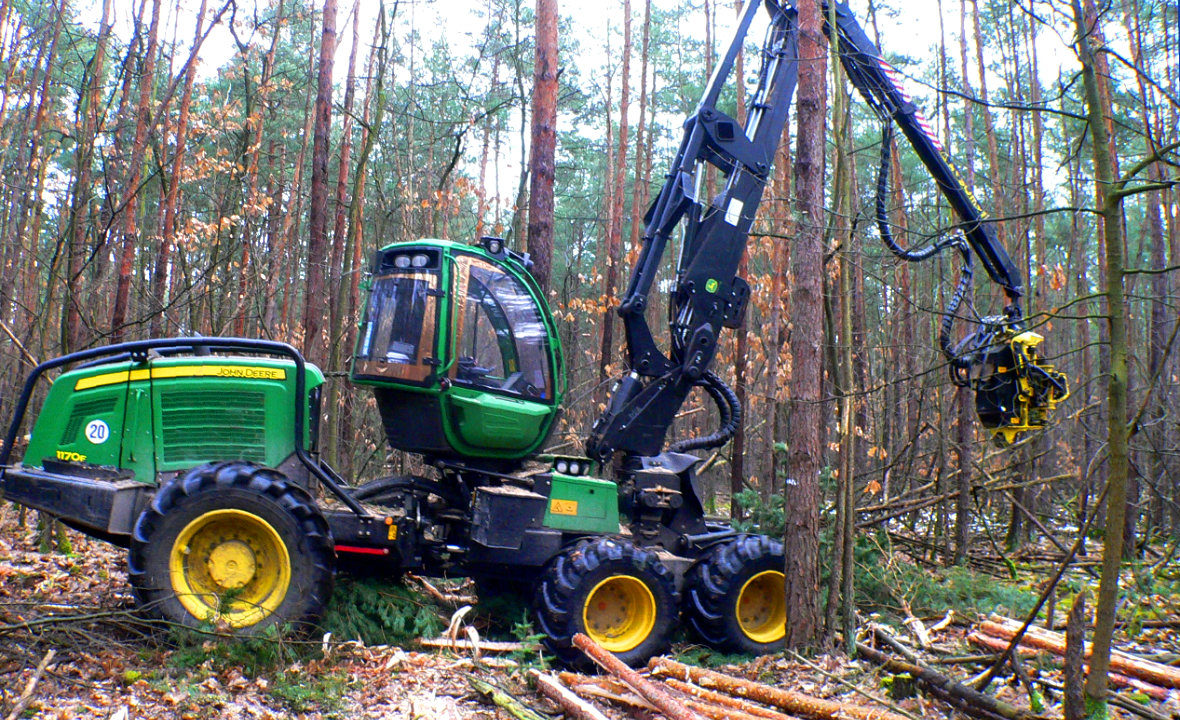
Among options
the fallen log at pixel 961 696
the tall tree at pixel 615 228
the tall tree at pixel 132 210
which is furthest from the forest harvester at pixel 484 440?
the tall tree at pixel 615 228

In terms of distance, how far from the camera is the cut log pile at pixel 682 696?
4.44 metres

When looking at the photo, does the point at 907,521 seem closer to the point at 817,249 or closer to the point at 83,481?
the point at 817,249

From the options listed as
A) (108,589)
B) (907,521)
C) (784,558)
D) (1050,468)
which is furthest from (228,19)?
(1050,468)

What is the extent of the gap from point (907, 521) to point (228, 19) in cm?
999

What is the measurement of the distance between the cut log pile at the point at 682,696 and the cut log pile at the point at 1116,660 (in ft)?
3.62

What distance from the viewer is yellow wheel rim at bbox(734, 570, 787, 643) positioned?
6.65m

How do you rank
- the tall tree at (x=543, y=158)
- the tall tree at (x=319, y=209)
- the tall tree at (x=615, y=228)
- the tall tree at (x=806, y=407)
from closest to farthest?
the tall tree at (x=806, y=407) → the tall tree at (x=543, y=158) → the tall tree at (x=319, y=209) → the tall tree at (x=615, y=228)

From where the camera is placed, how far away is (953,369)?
7262 mm

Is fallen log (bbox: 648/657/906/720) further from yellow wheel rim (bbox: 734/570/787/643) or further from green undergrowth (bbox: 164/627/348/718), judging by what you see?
green undergrowth (bbox: 164/627/348/718)

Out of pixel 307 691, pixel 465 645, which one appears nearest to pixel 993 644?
pixel 465 645

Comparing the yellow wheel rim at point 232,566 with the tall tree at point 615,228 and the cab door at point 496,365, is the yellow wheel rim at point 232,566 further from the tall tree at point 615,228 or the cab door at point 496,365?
the tall tree at point 615,228

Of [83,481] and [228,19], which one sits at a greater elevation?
[228,19]

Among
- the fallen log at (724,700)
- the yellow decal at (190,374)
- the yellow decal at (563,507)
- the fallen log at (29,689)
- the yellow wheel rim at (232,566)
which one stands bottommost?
the fallen log at (724,700)

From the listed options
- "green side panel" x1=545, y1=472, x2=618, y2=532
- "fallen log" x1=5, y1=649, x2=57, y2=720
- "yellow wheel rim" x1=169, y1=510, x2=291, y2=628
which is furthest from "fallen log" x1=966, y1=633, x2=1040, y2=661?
"fallen log" x1=5, y1=649, x2=57, y2=720
